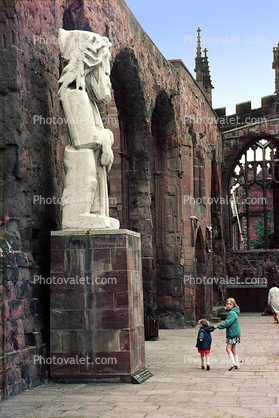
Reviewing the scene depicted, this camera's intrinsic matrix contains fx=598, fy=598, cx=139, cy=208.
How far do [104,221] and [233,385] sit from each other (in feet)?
7.83

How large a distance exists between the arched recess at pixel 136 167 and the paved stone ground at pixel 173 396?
4.56 m

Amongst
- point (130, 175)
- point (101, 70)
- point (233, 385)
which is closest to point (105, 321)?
point (233, 385)

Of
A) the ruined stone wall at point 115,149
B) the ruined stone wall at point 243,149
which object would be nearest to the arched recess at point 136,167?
the ruined stone wall at point 115,149

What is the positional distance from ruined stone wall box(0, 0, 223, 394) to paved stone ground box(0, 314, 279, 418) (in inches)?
25.3

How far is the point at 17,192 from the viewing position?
6.77 m

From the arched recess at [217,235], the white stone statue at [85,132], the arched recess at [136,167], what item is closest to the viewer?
the white stone statue at [85,132]

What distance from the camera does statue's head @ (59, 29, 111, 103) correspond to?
24.0ft

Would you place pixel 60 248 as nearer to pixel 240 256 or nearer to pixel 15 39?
pixel 15 39

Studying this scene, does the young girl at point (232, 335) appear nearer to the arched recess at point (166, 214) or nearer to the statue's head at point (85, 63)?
the statue's head at point (85, 63)

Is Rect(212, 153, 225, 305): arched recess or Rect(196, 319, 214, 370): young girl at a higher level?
Rect(212, 153, 225, 305): arched recess

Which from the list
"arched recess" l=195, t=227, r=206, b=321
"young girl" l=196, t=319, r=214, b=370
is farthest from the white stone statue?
"arched recess" l=195, t=227, r=206, b=321

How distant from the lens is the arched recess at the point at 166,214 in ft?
51.1

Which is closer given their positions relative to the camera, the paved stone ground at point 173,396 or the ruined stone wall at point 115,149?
the paved stone ground at point 173,396

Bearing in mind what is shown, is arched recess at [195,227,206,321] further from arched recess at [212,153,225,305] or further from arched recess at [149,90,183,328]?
arched recess at [212,153,225,305]
